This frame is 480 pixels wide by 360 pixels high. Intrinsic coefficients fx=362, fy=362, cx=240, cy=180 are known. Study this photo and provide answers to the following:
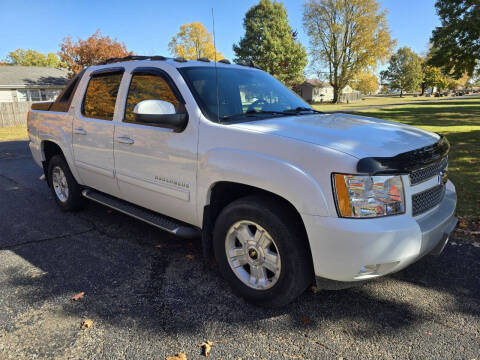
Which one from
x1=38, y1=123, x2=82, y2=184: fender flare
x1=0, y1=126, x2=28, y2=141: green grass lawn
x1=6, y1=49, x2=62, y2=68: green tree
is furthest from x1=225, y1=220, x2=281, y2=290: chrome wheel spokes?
x1=6, y1=49, x2=62, y2=68: green tree

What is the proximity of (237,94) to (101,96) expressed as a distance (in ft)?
5.74

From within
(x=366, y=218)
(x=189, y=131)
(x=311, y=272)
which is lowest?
(x=311, y=272)

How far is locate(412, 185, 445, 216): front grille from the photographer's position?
2572 millimetres

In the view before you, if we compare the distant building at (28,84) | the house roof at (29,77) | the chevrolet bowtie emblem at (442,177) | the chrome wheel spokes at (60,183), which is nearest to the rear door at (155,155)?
the chrome wheel spokes at (60,183)

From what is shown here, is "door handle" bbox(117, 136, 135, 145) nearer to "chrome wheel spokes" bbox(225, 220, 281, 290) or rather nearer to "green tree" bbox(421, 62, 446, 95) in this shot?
"chrome wheel spokes" bbox(225, 220, 281, 290)

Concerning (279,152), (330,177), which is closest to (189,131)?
(279,152)

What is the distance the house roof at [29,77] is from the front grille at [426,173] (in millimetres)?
38176

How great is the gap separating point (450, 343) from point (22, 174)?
8.76 meters

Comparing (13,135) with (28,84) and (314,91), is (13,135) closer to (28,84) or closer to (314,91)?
(28,84)

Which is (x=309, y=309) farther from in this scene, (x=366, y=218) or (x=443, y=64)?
(x=443, y=64)

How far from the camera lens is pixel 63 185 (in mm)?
5359

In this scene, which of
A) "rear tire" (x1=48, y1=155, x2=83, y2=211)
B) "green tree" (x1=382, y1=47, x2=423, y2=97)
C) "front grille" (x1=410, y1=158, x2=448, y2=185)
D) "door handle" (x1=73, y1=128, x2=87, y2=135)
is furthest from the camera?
"green tree" (x1=382, y1=47, x2=423, y2=97)

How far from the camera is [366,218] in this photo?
2.36 meters

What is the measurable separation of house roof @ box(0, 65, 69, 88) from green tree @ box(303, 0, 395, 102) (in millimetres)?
34006
